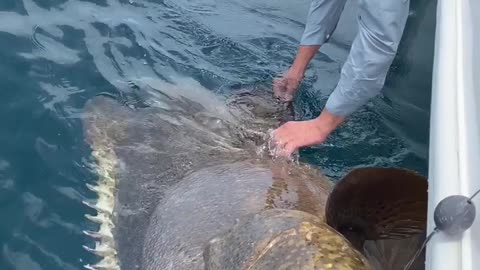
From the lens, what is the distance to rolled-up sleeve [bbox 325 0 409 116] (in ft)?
11.9

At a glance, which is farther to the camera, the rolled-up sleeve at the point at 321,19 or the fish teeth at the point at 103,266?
the rolled-up sleeve at the point at 321,19

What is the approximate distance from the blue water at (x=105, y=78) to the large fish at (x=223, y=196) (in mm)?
189

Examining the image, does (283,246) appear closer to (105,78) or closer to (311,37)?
(311,37)

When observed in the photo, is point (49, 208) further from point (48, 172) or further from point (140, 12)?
point (140, 12)

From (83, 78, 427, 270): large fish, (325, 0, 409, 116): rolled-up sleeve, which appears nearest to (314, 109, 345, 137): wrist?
(325, 0, 409, 116): rolled-up sleeve

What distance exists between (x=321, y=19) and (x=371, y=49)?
116cm

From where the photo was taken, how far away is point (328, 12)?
4809 millimetres

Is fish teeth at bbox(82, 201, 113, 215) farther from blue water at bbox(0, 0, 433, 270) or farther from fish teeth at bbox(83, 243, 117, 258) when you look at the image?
fish teeth at bbox(83, 243, 117, 258)

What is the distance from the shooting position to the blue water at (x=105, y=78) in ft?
14.2

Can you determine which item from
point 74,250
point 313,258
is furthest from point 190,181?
point 313,258

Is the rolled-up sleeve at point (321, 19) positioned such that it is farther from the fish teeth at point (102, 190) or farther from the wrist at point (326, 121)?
the fish teeth at point (102, 190)

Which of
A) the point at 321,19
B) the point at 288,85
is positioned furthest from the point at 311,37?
the point at 288,85

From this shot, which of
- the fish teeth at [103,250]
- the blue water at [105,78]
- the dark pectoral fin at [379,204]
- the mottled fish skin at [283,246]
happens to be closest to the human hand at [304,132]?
the blue water at [105,78]

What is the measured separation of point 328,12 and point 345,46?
50.1 inches
